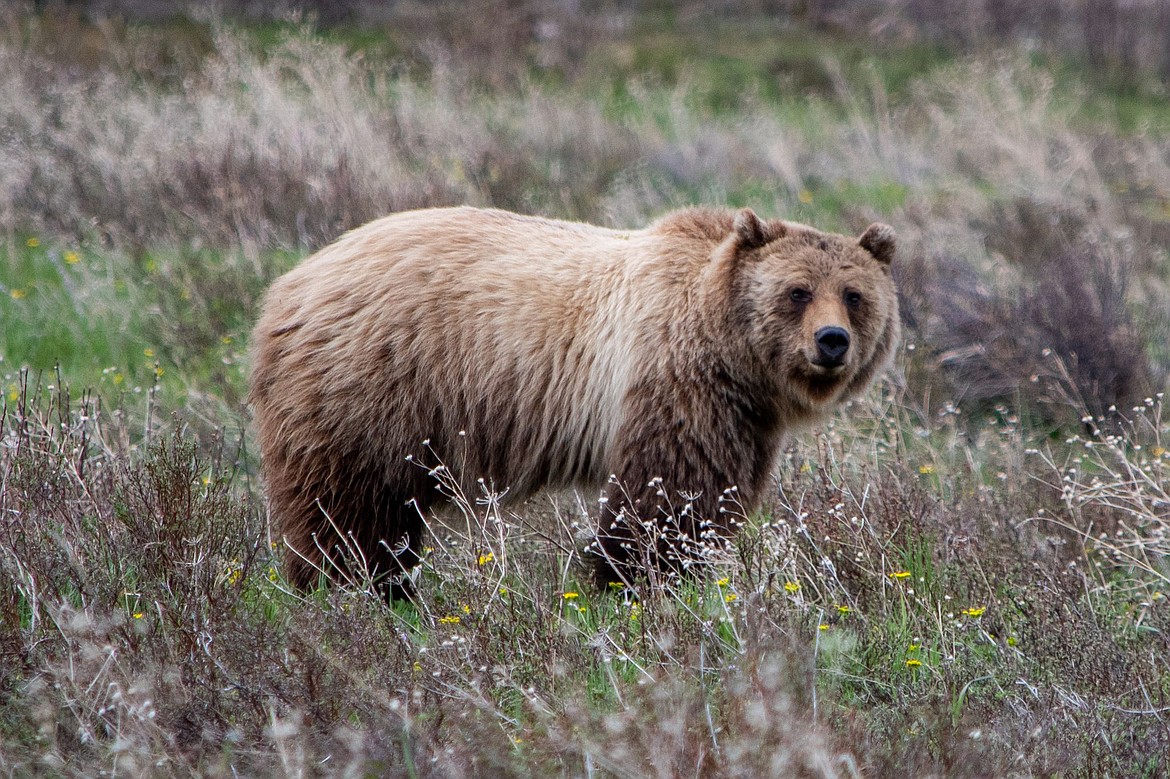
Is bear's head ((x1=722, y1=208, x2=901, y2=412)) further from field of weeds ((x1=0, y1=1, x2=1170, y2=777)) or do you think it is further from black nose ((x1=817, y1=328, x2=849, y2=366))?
field of weeds ((x1=0, y1=1, x2=1170, y2=777))

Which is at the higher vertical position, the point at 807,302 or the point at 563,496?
the point at 807,302

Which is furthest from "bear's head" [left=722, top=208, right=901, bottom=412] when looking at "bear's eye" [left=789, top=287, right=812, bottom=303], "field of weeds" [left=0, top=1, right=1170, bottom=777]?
"field of weeds" [left=0, top=1, right=1170, bottom=777]

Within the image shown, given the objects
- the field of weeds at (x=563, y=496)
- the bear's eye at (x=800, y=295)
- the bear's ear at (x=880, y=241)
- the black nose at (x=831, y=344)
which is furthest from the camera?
the bear's ear at (x=880, y=241)

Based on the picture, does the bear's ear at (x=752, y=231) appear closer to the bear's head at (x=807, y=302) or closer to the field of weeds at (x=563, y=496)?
the bear's head at (x=807, y=302)

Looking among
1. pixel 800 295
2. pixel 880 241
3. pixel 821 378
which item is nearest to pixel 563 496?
pixel 821 378

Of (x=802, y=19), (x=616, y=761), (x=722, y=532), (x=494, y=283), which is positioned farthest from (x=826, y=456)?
(x=802, y=19)

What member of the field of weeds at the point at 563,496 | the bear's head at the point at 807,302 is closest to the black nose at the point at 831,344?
the bear's head at the point at 807,302

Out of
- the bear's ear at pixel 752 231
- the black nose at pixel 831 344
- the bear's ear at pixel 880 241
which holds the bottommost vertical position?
the black nose at pixel 831 344

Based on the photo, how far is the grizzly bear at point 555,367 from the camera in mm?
5012

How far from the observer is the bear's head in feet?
16.5

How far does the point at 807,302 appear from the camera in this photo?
16.7 feet

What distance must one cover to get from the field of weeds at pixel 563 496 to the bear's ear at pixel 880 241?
31.0 inches

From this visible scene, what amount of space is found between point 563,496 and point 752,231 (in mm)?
1569

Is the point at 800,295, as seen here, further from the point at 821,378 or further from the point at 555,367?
the point at 555,367
